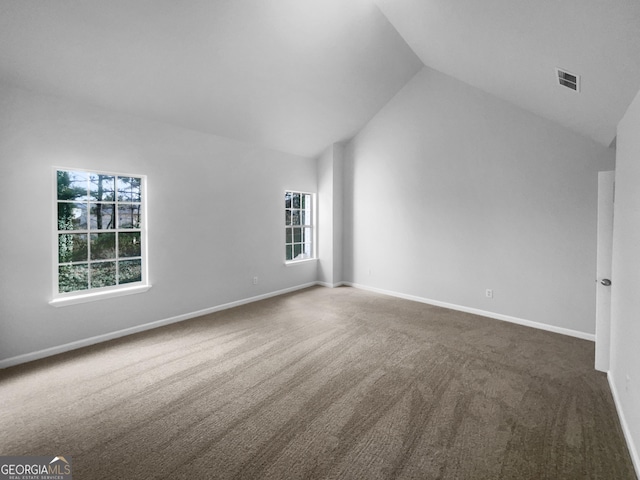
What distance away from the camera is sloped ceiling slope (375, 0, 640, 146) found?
1629 mm

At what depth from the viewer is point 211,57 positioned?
324 centimetres

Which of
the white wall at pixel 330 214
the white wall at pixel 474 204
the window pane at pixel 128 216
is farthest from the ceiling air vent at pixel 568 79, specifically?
the window pane at pixel 128 216

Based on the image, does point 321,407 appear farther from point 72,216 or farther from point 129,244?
point 72,216

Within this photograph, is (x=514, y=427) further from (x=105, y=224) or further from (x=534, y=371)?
(x=105, y=224)

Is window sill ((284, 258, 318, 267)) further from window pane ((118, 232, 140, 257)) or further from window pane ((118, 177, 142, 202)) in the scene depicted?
window pane ((118, 177, 142, 202))

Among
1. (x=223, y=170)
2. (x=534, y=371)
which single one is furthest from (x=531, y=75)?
(x=223, y=170)

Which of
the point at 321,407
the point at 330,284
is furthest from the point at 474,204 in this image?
the point at 321,407

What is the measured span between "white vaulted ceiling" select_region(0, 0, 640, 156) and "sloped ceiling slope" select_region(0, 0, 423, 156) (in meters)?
0.01

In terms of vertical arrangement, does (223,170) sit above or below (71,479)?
above

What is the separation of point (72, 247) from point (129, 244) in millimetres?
564

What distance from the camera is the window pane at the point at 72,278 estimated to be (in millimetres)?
3264

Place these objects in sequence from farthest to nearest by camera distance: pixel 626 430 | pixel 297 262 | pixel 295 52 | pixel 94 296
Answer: pixel 297 262 < pixel 295 52 < pixel 94 296 < pixel 626 430

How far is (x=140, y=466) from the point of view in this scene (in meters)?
1.72

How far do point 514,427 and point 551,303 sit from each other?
249 cm
